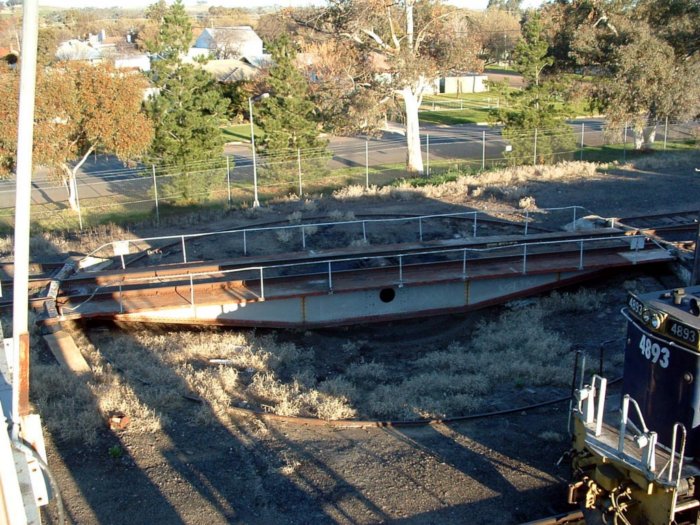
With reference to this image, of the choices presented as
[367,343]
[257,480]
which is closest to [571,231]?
[367,343]

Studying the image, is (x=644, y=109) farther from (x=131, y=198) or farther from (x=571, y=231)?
(x=131, y=198)

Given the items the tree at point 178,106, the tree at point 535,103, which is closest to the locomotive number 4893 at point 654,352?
the tree at point 178,106

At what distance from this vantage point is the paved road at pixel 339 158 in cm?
3653

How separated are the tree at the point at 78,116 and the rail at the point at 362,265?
13474 millimetres

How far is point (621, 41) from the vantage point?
39812 millimetres

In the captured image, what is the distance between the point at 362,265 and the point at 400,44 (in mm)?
20228

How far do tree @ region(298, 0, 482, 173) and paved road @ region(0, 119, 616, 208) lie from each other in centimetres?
296

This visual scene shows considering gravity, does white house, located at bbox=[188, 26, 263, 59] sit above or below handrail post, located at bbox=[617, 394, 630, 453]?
above

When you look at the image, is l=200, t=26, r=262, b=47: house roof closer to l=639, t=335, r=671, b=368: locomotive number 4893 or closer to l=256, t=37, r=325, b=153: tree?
l=256, t=37, r=325, b=153: tree

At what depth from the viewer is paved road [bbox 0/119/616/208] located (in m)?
36.5

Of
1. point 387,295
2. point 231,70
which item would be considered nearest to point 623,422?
point 387,295

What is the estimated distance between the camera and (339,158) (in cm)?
4581

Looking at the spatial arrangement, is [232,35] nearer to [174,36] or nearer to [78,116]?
[174,36]

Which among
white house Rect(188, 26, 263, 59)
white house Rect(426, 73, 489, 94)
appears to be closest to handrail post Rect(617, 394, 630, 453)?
white house Rect(426, 73, 489, 94)
